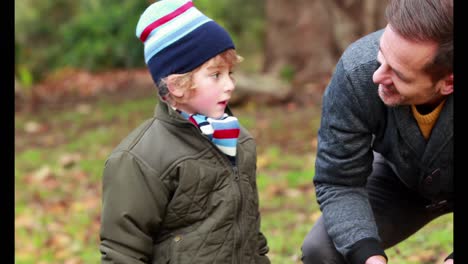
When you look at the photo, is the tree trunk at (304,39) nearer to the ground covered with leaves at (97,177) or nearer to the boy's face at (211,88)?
the ground covered with leaves at (97,177)

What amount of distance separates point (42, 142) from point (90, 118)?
3.58 feet

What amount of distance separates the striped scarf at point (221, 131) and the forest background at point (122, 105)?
65.1 inches

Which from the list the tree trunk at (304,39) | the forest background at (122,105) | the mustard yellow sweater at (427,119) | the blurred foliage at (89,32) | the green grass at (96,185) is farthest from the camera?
the blurred foliage at (89,32)

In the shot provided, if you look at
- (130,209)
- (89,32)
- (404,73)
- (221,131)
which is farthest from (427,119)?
(89,32)

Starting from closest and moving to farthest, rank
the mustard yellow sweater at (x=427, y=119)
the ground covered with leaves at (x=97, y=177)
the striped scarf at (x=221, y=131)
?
the striped scarf at (x=221, y=131) < the mustard yellow sweater at (x=427, y=119) < the ground covered with leaves at (x=97, y=177)

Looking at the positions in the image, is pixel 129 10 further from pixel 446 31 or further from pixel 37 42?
pixel 446 31

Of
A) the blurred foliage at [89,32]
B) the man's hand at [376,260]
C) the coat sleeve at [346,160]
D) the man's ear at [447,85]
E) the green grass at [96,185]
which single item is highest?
the blurred foliage at [89,32]

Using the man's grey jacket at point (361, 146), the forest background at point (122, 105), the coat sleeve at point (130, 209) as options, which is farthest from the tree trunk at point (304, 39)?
the coat sleeve at point (130, 209)

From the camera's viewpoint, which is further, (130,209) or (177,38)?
(177,38)

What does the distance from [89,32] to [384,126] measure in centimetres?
1436

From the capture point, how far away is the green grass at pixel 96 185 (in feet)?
15.7

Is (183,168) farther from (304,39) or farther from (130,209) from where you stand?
(304,39)

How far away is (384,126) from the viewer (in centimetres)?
294
